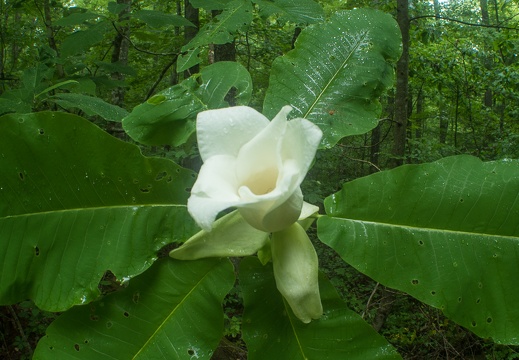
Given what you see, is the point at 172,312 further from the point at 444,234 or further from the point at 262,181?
the point at 444,234

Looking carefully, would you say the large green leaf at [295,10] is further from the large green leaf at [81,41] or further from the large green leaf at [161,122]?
the large green leaf at [81,41]

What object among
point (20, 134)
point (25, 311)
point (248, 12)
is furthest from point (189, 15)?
point (20, 134)

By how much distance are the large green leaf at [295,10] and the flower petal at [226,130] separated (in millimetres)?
1049

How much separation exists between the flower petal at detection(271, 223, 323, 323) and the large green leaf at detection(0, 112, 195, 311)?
0.91ft

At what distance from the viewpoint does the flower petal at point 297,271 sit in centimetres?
93

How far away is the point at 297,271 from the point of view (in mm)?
935

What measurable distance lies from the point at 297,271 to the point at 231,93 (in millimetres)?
1754

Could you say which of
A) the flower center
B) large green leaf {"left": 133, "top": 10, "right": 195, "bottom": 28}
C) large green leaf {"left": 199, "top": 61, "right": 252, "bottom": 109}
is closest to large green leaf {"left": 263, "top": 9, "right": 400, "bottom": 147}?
large green leaf {"left": 199, "top": 61, "right": 252, "bottom": 109}

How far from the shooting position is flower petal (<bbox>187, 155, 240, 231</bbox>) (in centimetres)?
75

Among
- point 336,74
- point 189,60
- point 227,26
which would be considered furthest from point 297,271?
point 227,26

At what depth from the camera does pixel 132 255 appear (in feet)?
3.57

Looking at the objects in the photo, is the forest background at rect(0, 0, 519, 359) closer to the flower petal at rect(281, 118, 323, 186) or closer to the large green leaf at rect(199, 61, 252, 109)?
the large green leaf at rect(199, 61, 252, 109)

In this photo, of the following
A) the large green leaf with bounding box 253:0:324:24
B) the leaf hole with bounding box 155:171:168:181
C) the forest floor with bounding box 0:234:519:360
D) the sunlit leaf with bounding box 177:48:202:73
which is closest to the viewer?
the leaf hole with bounding box 155:171:168:181

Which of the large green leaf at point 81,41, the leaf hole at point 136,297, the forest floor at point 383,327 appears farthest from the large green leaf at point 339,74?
the forest floor at point 383,327
